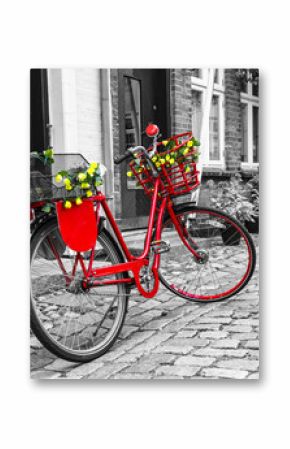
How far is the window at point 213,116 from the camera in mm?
2365

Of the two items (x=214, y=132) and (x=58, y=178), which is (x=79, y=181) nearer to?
(x=58, y=178)

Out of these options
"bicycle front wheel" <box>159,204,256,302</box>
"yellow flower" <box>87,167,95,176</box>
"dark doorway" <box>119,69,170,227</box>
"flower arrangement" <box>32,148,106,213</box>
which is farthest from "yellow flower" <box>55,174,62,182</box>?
"bicycle front wheel" <box>159,204,256,302</box>

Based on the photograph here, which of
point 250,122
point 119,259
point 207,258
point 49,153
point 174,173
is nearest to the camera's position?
point 49,153

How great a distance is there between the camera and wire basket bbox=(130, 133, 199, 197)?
2387mm

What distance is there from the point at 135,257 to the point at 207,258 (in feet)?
1.46

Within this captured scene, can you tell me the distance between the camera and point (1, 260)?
2.18 meters

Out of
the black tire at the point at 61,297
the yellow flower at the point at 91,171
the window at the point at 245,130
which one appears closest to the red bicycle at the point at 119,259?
the black tire at the point at 61,297

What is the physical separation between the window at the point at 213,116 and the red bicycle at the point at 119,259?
0.09 m

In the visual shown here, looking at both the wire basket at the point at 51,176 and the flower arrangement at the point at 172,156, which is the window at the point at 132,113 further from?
the wire basket at the point at 51,176

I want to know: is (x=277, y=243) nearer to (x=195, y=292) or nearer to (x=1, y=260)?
(x=195, y=292)

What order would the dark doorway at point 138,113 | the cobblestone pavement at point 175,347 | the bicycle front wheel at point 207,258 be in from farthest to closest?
the bicycle front wheel at point 207,258
the dark doorway at point 138,113
the cobblestone pavement at point 175,347

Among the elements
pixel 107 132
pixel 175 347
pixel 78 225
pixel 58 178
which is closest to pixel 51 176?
pixel 58 178

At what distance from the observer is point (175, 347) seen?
218 cm
